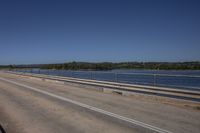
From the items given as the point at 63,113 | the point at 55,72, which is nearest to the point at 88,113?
the point at 63,113

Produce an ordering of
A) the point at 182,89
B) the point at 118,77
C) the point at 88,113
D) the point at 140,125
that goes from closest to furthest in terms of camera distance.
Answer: the point at 140,125, the point at 88,113, the point at 182,89, the point at 118,77

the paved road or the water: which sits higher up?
the water

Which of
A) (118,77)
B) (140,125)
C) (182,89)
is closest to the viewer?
(140,125)

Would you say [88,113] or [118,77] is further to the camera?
[118,77]

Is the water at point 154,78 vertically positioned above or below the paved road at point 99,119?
above

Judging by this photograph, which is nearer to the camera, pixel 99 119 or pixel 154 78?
pixel 99 119

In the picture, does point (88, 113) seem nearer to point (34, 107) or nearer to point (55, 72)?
point (34, 107)

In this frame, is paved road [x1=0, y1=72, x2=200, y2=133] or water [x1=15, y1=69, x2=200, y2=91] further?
water [x1=15, y1=69, x2=200, y2=91]

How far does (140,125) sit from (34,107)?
5.79 m

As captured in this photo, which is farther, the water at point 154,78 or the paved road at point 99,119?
the water at point 154,78

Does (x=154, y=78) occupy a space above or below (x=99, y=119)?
above

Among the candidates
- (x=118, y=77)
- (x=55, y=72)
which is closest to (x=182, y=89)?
(x=118, y=77)

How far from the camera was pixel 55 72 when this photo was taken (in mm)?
34219

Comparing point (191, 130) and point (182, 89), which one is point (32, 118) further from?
point (182, 89)
